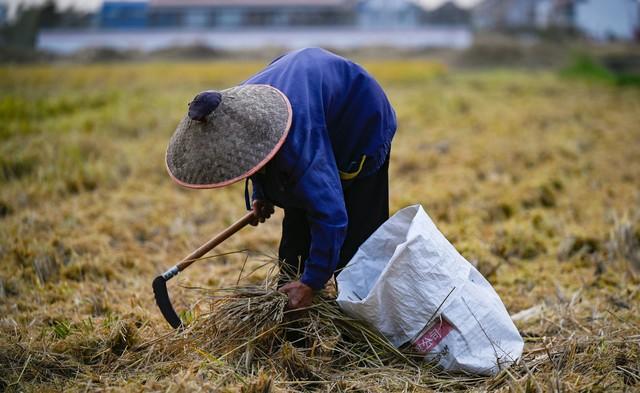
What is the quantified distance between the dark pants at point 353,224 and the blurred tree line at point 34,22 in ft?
112

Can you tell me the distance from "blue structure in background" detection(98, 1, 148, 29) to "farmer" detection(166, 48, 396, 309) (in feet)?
114

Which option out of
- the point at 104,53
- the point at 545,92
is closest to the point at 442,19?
the point at 104,53

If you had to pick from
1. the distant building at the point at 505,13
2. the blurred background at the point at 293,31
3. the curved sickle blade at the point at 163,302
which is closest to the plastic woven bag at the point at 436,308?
the curved sickle blade at the point at 163,302

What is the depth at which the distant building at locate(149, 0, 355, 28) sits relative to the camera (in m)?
34.9

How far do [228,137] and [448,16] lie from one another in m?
33.1

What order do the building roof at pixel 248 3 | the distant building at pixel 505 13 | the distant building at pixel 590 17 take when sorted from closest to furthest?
1. the distant building at pixel 590 17
2. the building roof at pixel 248 3
3. the distant building at pixel 505 13

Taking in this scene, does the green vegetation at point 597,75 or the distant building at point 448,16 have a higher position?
the distant building at point 448,16

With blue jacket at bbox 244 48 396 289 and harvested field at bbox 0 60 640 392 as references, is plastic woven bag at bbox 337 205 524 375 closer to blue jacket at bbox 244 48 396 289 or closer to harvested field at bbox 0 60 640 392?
harvested field at bbox 0 60 640 392

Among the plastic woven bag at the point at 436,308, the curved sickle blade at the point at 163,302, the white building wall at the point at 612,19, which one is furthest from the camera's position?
the white building wall at the point at 612,19

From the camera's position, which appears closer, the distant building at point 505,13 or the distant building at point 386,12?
the distant building at point 386,12

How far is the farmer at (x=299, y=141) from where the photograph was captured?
2104 mm

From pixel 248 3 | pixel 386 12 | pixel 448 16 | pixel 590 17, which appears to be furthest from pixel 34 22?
pixel 590 17

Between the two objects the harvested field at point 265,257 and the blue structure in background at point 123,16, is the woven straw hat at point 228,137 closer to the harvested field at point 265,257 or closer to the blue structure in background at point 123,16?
the harvested field at point 265,257

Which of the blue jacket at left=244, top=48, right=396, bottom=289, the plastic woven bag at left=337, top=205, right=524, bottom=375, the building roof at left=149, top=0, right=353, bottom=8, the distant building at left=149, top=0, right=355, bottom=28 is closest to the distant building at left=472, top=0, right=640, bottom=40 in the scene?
the distant building at left=149, top=0, right=355, bottom=28
